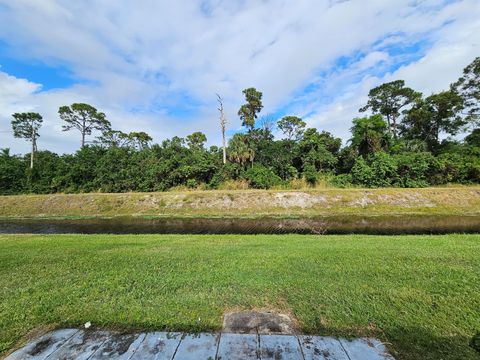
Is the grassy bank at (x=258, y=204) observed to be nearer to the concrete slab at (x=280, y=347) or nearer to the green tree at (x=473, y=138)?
the green tree at (x=473, y=138)

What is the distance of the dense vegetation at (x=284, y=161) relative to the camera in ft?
70.4

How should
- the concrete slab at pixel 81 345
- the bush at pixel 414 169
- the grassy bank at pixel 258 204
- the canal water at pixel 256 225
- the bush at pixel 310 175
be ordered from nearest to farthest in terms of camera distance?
1. the concrete slab at pixel 81 345
2. the canal water at pixel 256 225
3. the grassy bank at pixel 258 204
4. the bush at pixel 414 169
5. the bush at pixel 310 175

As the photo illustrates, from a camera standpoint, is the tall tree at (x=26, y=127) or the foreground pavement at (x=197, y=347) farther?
the tall tree at (x=26, y=127)

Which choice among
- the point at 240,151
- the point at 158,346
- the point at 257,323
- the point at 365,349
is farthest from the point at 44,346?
the point at 240,151

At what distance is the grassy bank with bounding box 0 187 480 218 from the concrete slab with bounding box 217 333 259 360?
13.3 meters

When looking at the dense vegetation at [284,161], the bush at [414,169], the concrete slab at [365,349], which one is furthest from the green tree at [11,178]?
the bush at [414,169]

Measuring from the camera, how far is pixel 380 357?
2279 millimetres

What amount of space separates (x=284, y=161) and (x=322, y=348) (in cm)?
2378

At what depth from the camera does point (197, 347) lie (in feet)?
8.02

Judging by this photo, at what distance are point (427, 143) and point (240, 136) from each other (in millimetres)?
22436

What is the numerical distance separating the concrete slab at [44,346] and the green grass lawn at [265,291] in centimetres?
18

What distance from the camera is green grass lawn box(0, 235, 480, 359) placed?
109 inches

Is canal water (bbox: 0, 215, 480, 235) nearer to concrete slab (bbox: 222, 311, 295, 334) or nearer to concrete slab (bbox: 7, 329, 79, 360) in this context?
concrete slab (bbox: 222, 311, 295, 334)

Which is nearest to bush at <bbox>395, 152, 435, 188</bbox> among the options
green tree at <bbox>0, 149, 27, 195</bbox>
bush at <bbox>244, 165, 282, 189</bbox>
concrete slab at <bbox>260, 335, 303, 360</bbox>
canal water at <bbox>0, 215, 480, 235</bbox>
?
canal water at <bbox>0, 215, 480, 235</bbox>
